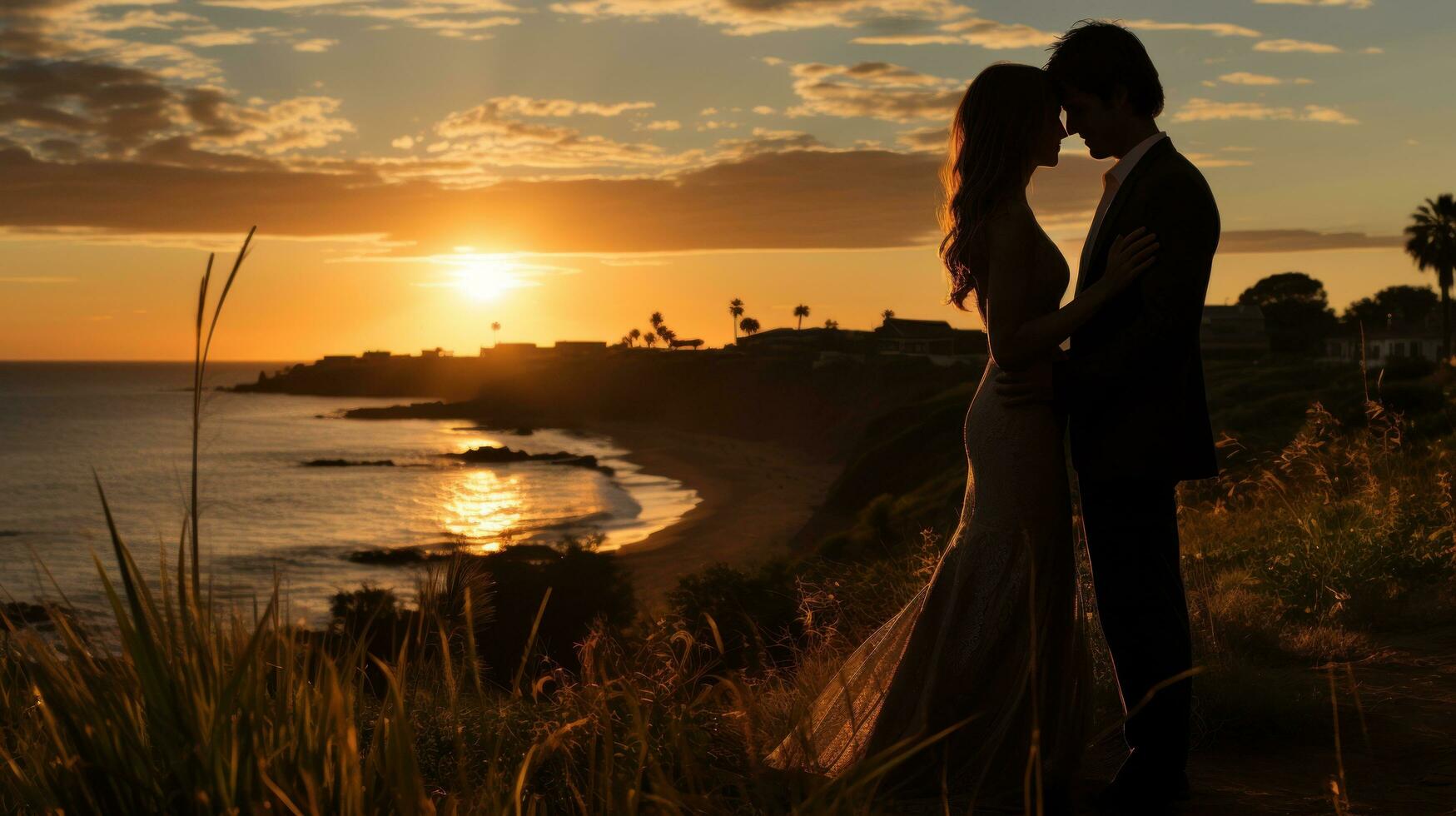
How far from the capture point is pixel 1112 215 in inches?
117

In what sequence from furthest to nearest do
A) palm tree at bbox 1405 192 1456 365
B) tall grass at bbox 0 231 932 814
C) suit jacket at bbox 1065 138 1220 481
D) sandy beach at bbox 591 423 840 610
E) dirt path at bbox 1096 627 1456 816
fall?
palm tree at bbox 1405 192 1456 365 < sandy beach at bbox 591 423 840 610 < dirt path at bbox 1096 627 1456 816 < suit jacket at bbox 1065 138 1220 481 < tall grass at bbox 0 231 932 814

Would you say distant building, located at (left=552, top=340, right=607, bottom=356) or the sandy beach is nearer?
the sandy beach

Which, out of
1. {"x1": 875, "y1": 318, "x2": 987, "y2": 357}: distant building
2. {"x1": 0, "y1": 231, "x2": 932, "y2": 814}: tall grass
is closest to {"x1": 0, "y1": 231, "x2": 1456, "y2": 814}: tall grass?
{"x1": 0, "y1": 231, "x2": 932, "y2": 814}: tall grass

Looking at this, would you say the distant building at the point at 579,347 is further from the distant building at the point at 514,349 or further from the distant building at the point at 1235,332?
the distant building at the point at 1235,332

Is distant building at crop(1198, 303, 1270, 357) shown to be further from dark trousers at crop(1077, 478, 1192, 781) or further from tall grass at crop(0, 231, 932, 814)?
tall grass at crop(0, 231, 932, 814)

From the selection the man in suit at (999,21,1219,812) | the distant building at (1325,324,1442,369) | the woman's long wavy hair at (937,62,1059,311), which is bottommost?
the man in suit at (999,21,1219,812)

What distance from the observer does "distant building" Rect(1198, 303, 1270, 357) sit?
67.7 meters

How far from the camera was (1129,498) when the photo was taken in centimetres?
293

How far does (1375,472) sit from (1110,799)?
7320 millimetres

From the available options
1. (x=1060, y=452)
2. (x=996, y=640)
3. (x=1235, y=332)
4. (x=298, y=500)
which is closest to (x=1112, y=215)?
(x=1060, y=452)

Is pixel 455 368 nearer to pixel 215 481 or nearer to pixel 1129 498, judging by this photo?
pixel 215 481

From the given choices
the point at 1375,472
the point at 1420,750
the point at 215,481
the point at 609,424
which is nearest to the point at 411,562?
the point at 215,481

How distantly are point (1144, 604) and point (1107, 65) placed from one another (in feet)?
4.64

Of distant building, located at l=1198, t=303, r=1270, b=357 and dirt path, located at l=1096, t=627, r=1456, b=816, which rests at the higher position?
distant building, located at l=1198, t=303, r=1270, b=357
